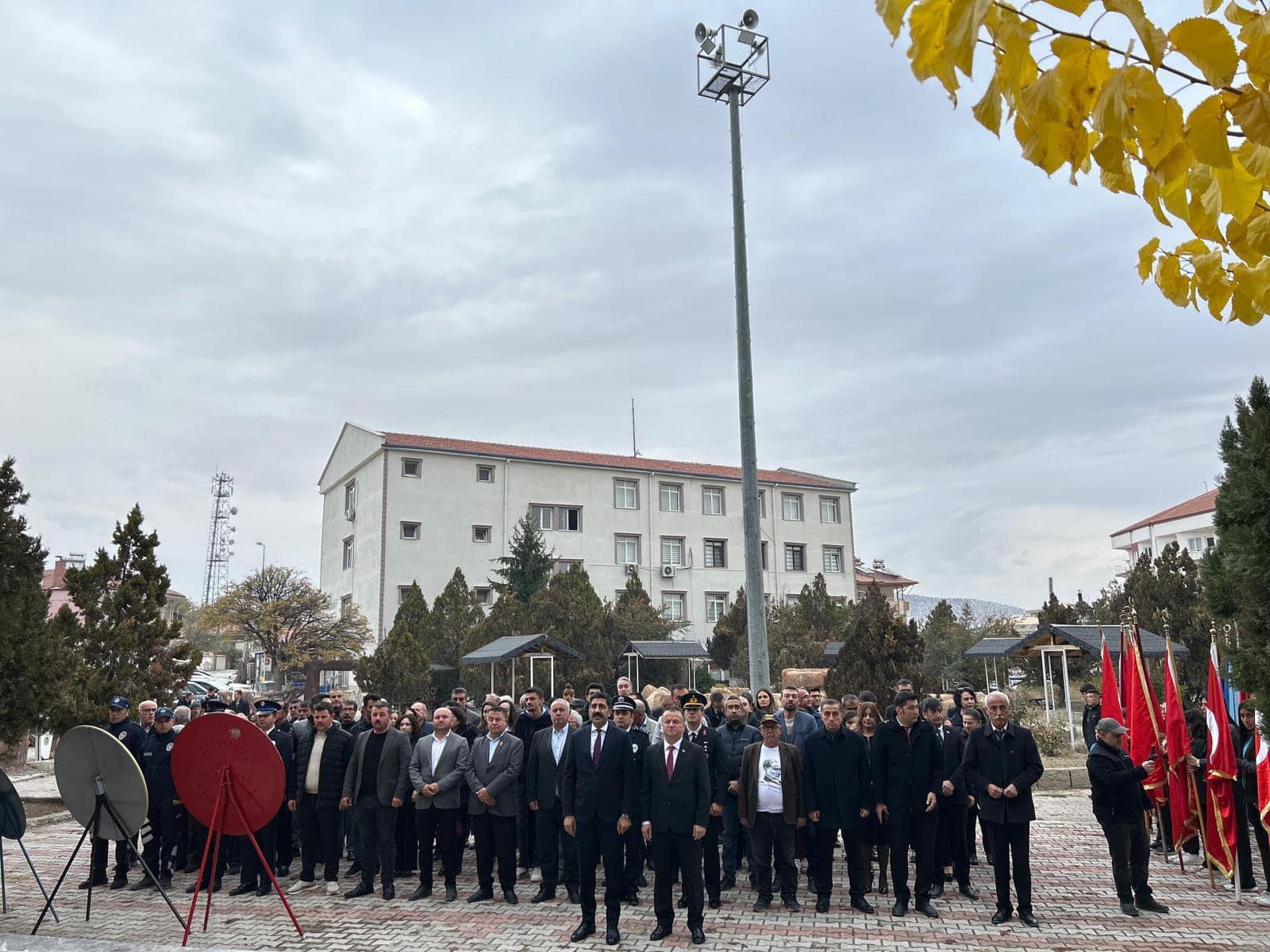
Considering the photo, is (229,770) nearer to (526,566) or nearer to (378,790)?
(378,790)

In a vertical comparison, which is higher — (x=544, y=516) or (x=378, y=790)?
(x=544, y=516)

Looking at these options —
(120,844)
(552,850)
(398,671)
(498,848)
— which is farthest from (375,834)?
(398,671)

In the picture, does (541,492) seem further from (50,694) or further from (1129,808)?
(1129,808)

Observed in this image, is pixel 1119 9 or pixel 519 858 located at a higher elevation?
pixel 1119 9

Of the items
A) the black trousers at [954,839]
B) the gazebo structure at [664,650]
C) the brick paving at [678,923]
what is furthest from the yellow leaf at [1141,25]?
the gazebo structure at [664,650]

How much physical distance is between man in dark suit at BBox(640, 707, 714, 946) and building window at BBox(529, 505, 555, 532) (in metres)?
40.1

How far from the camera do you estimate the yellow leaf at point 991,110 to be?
2.44m

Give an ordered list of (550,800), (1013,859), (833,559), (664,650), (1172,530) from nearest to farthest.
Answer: (1013,859), (550,800), (664,650), (833,559), (1172,530)

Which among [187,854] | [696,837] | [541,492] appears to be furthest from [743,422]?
[541,492]

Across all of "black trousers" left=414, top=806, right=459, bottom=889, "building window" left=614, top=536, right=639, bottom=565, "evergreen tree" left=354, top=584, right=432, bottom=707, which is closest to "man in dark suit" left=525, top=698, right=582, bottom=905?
"black trousers" left=414, top=806, right=459, bottom=889

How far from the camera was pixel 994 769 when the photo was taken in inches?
338

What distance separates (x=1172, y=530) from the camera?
72.1m

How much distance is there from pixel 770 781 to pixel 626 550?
4120cm

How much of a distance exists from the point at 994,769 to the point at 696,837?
2.82m
